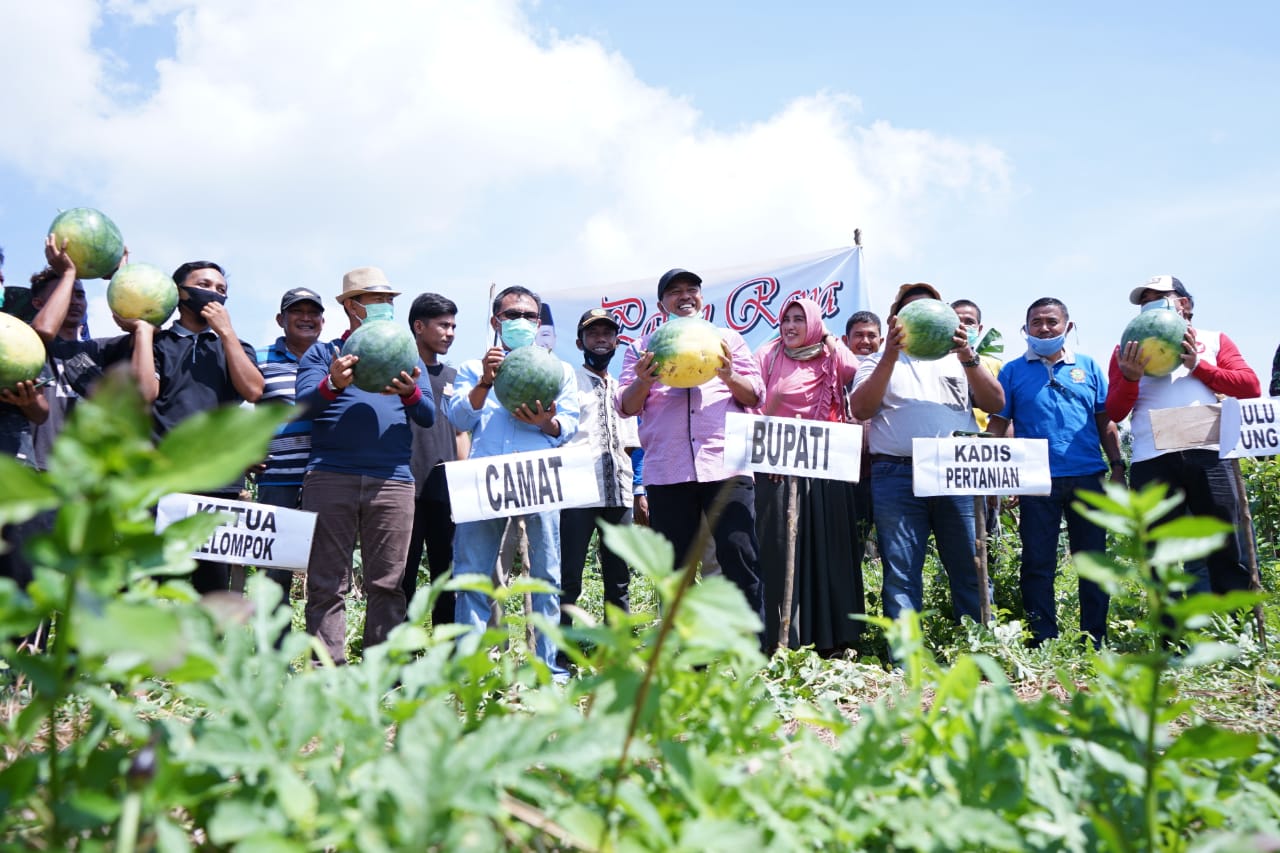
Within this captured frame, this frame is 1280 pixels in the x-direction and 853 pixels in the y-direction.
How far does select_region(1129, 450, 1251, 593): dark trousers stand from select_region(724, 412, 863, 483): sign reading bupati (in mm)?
1777

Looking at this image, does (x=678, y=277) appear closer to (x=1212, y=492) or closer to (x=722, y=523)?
(x=722, y=523)

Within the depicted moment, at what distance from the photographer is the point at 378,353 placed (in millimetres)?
4984

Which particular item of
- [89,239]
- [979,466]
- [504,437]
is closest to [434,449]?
[504,437]

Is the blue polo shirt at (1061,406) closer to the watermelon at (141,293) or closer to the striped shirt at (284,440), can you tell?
the striped shirt at (284,440)

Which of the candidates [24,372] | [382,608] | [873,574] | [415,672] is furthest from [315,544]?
[873,574]

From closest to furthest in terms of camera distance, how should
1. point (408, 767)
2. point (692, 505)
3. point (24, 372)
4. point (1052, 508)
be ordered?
point (408, 767)
point (24, 372)
point (692, 505)
point (1052, 508)

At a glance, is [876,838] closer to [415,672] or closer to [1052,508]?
[415,672]

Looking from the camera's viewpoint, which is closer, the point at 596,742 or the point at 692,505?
the point at 596,742

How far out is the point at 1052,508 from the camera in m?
6.02

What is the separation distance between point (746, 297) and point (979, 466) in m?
6.02

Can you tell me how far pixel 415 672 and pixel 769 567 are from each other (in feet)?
16.2

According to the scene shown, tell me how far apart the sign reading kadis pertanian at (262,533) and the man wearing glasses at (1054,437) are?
4376 millimetres

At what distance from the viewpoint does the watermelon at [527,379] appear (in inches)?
207

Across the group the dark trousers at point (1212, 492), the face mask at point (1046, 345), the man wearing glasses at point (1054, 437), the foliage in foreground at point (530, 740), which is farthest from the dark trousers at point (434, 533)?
the foliage in foreground at point (530, 740)
